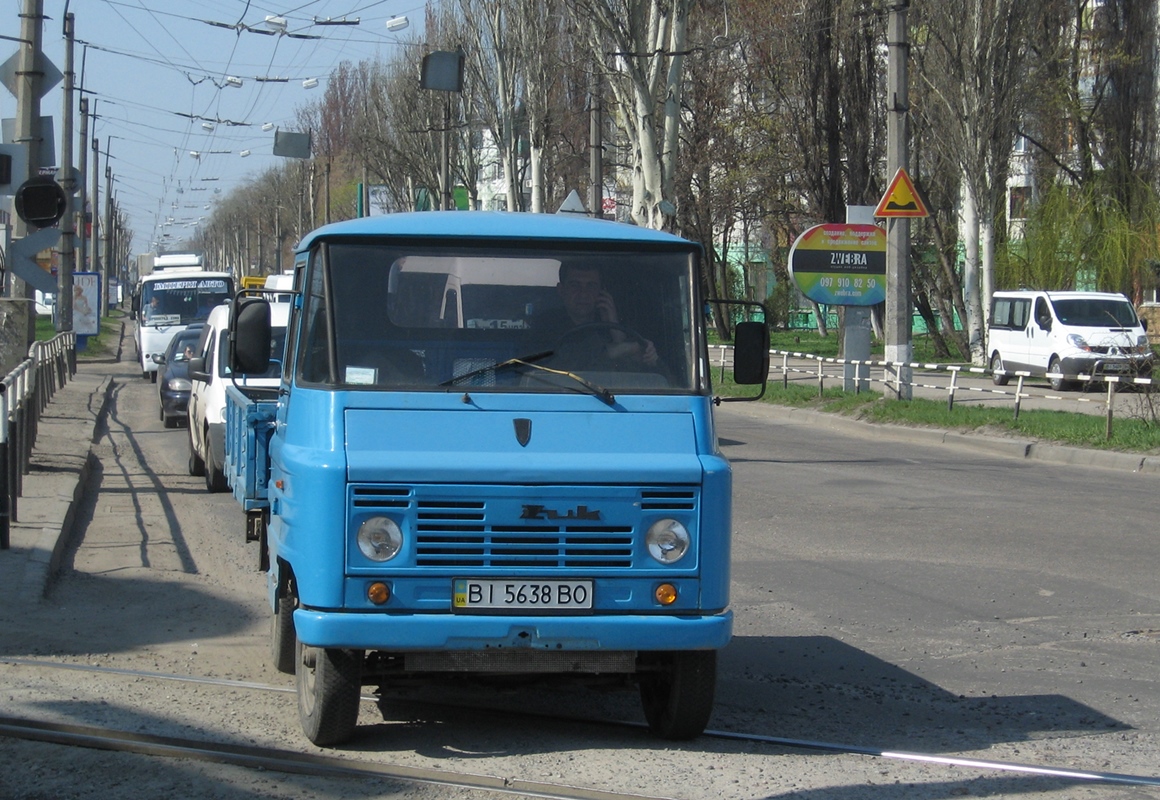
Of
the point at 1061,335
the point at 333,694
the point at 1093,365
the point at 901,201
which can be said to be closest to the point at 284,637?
the point at 333,694

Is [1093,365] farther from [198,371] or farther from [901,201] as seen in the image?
[198,371]

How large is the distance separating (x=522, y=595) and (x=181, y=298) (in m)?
31.4

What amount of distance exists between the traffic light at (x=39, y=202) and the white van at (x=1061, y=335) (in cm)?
1930

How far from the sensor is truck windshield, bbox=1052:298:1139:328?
28.3m

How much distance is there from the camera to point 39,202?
12055mm

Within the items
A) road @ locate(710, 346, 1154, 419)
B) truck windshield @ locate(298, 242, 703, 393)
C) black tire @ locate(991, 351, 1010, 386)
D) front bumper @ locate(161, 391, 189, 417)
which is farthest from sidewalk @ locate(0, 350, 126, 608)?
black tire @ locate(991, 351, 1010, 386)

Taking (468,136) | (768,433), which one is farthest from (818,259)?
(468,136)

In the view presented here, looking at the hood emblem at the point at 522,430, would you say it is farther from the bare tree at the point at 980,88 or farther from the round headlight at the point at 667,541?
the bare tree at the point at 980,88

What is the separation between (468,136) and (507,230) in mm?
55557

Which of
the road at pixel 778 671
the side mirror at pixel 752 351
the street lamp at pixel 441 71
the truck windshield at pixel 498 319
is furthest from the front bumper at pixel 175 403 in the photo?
the side mirror at pixel 752 351

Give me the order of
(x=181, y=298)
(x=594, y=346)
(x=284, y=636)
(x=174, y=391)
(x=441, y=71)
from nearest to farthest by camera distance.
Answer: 1. (x=594, y=346)
2. (x=284, y=636)
3. (x=174, y=391)
4. (x=441, y=71)
5. (x=181, y=298)

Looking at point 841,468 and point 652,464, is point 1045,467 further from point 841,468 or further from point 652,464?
point 652,464

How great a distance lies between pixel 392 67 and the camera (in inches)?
2517

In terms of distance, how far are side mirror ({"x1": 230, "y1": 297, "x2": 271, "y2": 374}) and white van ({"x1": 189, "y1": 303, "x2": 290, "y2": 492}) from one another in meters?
5.53
